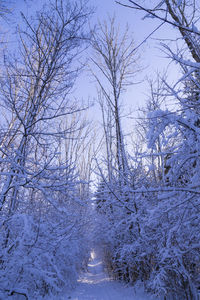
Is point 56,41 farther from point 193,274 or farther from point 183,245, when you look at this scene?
point 193,274

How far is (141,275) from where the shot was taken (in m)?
4.51

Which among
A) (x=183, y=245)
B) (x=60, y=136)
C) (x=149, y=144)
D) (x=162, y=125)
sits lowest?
(x=183, y=245)

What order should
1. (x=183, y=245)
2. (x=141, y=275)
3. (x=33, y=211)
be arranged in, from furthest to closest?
(x=141, y=275) → (x=33, y=211) → (x=183, y=245)

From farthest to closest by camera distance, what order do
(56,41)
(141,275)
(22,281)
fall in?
(141,275), (56,41), (22,281)

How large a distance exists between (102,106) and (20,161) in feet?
22.8

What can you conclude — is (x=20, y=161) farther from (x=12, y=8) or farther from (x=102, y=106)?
(x=102, y=106)

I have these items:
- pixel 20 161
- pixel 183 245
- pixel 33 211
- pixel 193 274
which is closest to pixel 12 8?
pixel 20 161

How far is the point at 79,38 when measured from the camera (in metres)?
3.50

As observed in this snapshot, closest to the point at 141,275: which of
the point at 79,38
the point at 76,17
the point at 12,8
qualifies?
the point at 79,38

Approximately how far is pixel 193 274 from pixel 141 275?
6.03 feet

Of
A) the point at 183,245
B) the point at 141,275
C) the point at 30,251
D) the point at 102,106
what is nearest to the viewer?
the point at 30,251

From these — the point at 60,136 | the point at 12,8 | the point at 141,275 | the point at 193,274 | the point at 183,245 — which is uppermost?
the point at 12,8

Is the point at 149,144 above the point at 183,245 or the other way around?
above

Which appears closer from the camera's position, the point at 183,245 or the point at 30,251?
Answer: the point at 30,251
